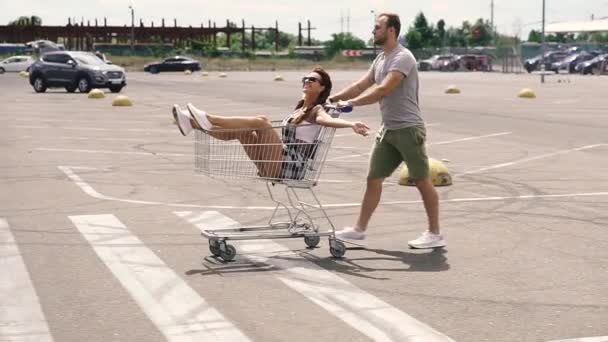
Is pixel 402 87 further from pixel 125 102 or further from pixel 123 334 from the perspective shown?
pixel 125 102

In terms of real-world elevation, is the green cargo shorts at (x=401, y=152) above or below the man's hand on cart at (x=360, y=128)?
below

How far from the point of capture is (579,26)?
135875 mm

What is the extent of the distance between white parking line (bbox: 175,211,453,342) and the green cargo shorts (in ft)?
3.33

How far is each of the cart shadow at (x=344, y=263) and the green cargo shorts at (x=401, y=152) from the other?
25.2 inches

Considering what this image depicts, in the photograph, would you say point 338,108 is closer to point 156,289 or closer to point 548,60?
point 156,289

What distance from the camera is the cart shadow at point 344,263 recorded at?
7.37m

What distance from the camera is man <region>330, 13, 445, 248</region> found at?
314 inches

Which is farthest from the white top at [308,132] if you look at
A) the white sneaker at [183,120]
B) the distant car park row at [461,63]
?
the distant car park row at [461,63]

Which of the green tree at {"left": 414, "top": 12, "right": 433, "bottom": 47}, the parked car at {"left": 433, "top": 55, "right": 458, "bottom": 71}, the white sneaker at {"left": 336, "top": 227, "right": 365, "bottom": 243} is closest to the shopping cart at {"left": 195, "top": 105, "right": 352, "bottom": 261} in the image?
the white sneaker at {"left": 336, "top": 227, "right": 365, "bottom": 243}

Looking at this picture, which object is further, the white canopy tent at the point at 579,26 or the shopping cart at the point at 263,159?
the white canopy tent at the point at 579,26

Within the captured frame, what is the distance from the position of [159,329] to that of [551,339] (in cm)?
214

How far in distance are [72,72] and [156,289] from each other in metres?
33.4

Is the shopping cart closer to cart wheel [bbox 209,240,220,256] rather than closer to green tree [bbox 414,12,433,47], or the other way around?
cart wheel [bbox 209,240,220,256]

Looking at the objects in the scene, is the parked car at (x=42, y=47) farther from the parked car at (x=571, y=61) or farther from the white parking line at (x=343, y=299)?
the white parking line at (x=343, y=299)
